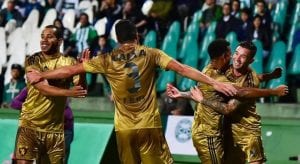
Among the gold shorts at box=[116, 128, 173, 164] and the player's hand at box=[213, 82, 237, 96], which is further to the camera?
the gold shorts at box=[116, 128, 173, 164]

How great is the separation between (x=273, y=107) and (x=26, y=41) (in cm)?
774

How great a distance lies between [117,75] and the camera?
9.98m

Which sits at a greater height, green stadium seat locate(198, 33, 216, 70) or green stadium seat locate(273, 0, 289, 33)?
green stadium seat locate(273, 0, 289, 33)

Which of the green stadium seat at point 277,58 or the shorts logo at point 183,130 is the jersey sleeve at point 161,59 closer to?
the shorts logo at point 183,130

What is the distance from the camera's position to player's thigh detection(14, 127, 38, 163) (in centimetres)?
1112

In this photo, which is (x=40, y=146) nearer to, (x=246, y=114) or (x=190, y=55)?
(x=246, y=114)

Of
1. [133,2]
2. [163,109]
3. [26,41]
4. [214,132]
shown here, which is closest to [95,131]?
[163,109]

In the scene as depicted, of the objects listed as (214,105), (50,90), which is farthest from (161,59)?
(214,105)

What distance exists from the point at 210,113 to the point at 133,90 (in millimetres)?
1928

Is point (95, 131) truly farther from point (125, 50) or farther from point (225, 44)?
point (125, 50)

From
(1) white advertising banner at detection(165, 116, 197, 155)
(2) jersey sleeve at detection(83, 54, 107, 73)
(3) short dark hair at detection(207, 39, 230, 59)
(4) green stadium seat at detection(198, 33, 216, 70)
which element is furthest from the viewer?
(4) green stadium seat at detection(198, 33, 216, 70)

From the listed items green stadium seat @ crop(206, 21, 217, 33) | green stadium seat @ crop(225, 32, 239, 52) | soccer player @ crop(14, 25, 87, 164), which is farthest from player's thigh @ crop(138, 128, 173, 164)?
green stadium seat @ crop(206, 21, 217, 33)

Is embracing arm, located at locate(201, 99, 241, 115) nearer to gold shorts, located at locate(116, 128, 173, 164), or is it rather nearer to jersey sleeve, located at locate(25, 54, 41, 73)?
gold shorts, located at locate(116, 128, 173, 164)

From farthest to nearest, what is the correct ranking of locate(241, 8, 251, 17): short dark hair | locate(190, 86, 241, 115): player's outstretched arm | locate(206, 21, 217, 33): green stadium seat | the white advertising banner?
locate(206, 21, 217, 33): green stadium seat, locate(241, 8, 251, 17): short dark hair, the white advertising banner, locate(190, 86, 241, 115): player's outstretched arm
